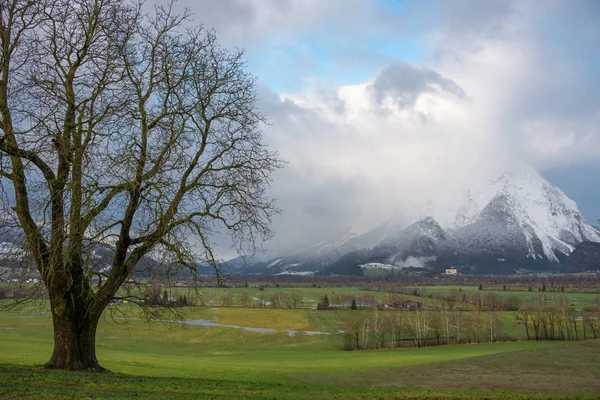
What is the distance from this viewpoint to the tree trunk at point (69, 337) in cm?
1945

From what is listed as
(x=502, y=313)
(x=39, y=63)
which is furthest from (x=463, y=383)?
(x=502, y=313)

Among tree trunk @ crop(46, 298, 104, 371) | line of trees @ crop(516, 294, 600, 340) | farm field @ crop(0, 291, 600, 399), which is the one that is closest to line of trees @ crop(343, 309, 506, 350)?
line of trees @ crop(516, 294, 600, 340)

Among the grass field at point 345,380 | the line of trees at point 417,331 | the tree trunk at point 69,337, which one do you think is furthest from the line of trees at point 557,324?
the tree trunk at point 69,337

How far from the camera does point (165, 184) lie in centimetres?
1750

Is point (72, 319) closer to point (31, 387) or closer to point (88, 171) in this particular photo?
point (31, 387)

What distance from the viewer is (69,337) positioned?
1956 cm

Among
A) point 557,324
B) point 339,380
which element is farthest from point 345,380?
point 557,324

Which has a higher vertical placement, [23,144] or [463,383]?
[23,144]

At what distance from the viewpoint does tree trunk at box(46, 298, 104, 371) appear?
1945 cm

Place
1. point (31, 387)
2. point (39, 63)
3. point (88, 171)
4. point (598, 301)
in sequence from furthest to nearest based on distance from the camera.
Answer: point (598, 301) < point (39, 63) < point (88, 171) < point (31, 387)

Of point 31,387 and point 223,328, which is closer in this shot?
point 31,387

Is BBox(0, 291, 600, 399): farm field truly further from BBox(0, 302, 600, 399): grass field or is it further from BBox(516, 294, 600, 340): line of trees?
BBox(516, 294, 600, 340): line of trees

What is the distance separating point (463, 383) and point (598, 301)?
142m

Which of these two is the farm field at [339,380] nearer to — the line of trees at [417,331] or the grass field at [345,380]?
the grass field at [345,380]
